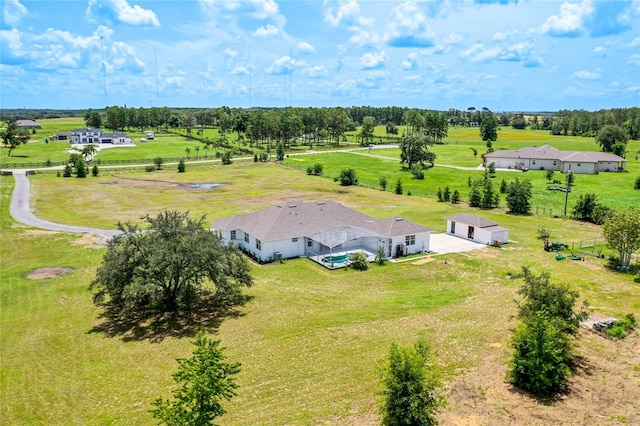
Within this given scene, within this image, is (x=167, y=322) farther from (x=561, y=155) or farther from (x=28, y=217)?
(x=561, y=155)

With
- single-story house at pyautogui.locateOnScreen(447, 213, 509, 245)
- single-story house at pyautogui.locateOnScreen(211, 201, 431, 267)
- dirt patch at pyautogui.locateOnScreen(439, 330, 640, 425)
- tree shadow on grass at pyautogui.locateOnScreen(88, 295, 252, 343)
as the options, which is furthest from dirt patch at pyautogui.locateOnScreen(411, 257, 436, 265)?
dirt patch at pyautogui.locateOnScreen(439, 330, 640, 425)

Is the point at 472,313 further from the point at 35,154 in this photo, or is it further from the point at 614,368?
the point at 35,154

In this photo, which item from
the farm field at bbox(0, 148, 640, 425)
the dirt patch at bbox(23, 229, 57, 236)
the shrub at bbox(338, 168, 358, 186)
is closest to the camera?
the farm field at bbox(0, 148, 640, 425)

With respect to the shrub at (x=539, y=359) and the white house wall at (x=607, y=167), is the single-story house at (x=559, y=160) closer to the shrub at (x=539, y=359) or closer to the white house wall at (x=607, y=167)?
the white house wall at (x=607, y=167)

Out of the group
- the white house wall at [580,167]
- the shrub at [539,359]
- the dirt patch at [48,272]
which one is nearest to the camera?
the shrub at [539,359]

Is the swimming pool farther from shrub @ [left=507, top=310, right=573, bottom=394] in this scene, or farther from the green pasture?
the green pasture

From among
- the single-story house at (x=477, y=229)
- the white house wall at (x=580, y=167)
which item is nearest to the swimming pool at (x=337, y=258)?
the single-story house at (x=477, y=229)

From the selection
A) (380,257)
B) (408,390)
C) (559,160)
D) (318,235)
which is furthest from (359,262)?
(559,160)
